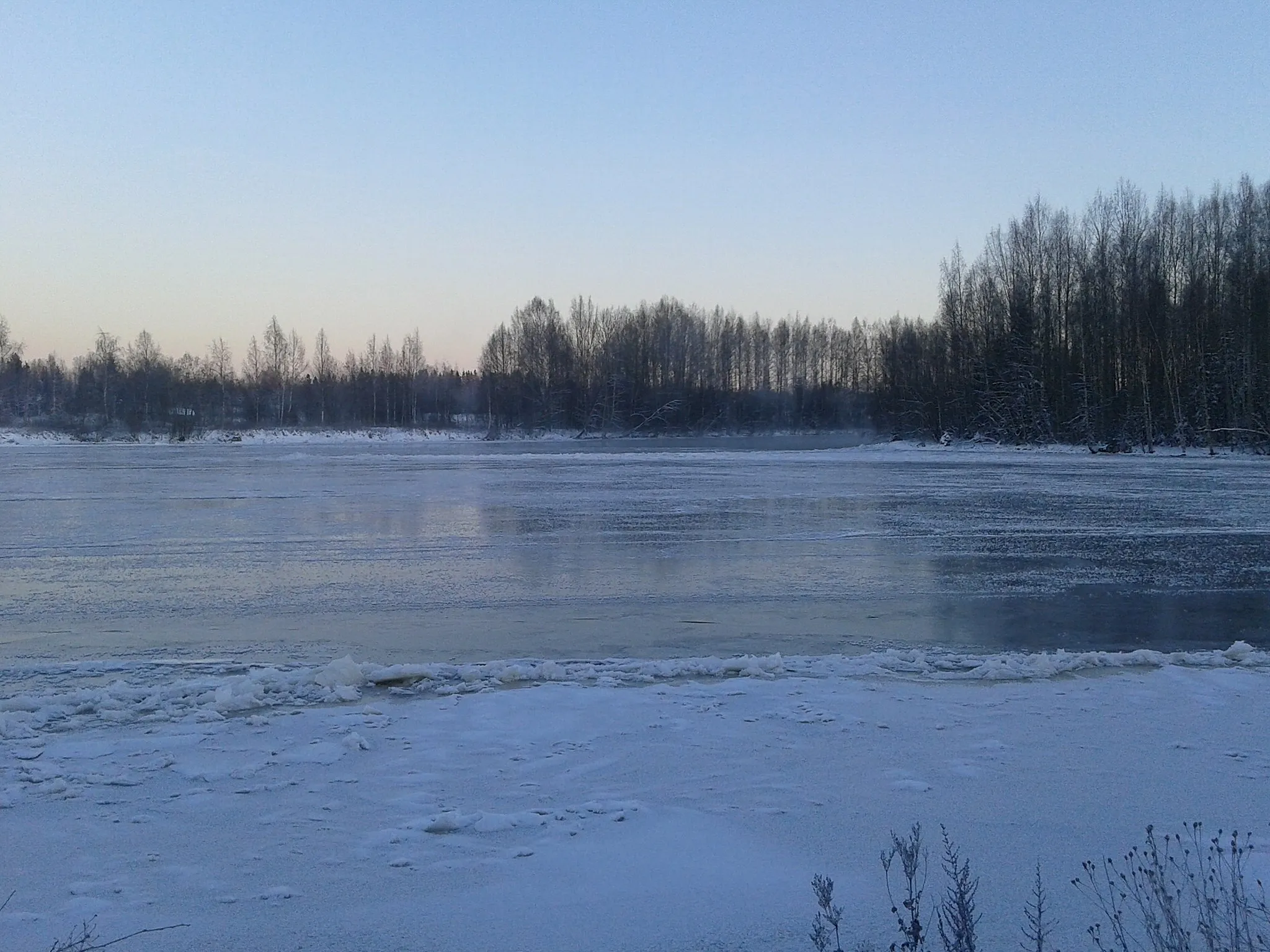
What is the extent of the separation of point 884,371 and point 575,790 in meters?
81.0

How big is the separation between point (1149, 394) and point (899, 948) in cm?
5416

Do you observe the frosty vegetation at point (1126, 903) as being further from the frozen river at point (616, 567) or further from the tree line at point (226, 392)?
the tree line at point (226, 392)

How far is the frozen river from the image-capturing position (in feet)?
26.6

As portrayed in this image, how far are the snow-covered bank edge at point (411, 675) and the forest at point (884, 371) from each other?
143ft

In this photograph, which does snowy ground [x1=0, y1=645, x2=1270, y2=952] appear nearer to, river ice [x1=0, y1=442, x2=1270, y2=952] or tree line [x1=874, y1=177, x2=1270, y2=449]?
river ice [x1=0, y1=442, x2=1270, y2=952]

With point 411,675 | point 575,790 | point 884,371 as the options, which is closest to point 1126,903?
point 575,790

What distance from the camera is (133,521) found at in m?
16.9

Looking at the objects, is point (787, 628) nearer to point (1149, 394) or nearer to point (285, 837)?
point (285, 837)

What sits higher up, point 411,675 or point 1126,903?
point 411,675

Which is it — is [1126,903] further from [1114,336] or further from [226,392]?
[226,392]

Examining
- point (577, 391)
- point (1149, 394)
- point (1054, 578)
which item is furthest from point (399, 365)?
point (1054, 578)

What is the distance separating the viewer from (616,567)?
38.7ft

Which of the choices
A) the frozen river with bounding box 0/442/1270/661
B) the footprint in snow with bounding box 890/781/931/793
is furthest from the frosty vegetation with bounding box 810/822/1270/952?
the frozen river with bounding box 0/442/1270/661

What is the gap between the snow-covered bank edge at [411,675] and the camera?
19.1ft
